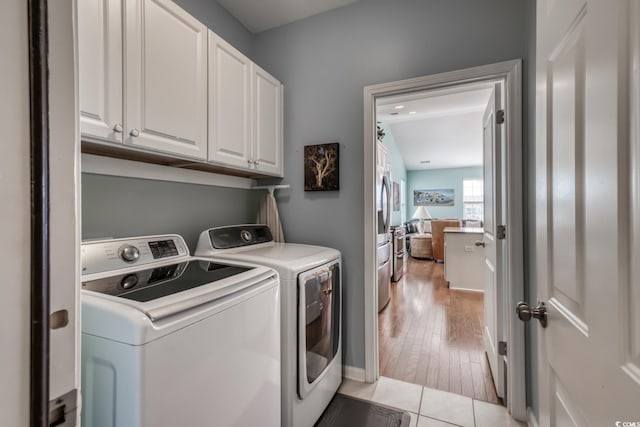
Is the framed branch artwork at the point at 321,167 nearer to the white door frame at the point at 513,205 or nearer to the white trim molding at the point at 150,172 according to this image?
the white trim molding at the point at 150,172

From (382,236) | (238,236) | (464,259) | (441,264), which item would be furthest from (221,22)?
(441,264)

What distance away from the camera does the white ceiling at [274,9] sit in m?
2.04

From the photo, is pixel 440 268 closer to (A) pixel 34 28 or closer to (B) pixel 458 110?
(B) pixel 458 110

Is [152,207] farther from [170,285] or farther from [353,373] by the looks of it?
[353,373]

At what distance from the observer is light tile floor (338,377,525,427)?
1.63 meters

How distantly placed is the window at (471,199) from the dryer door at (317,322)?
8822 millimetres

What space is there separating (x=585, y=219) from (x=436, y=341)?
2.33 meters

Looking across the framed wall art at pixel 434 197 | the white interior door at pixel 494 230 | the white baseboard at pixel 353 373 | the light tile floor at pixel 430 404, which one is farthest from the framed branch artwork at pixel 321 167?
the framed wall art at pixel 434 197

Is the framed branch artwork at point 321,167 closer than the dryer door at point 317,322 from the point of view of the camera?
No

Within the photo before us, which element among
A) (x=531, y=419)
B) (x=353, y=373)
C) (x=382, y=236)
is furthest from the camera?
(x=382, y=236)

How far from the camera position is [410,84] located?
185cm

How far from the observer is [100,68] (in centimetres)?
109

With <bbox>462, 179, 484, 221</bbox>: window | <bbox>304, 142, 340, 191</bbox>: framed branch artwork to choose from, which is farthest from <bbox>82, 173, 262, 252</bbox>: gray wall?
<bbox>462, 179, 484, 221</bbox>: window

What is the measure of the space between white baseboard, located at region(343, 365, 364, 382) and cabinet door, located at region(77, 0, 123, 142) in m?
1.95
